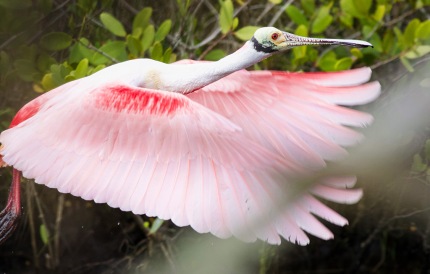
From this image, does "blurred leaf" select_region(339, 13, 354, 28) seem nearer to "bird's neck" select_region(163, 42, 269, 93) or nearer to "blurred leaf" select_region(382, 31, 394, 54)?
"blurred leaf" select_region(382, 31, 394, 54)

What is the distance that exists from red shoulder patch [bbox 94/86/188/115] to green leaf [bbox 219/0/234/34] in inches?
19.6

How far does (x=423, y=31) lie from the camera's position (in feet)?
7.48

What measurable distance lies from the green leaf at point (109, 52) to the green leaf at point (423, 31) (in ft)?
2.58

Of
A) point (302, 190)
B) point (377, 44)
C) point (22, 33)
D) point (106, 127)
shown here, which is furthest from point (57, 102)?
point (302, 190)

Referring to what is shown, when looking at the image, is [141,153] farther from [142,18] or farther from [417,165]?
[417,165]

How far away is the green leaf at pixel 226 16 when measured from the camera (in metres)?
2.15

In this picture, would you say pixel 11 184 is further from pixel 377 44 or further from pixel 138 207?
pixel 377 44

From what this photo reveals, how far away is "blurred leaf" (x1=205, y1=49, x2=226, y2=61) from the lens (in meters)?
2.29

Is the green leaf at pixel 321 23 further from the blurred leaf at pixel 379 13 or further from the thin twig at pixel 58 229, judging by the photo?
the thin twig at pixel 58 229

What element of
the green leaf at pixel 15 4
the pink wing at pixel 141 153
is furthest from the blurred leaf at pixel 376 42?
the green leaf at pixel 15 4

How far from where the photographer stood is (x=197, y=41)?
2.42 m

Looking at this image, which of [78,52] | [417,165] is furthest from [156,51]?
[417,165]

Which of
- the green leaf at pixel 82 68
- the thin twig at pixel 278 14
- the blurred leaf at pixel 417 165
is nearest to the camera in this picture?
the blurred leaf at pixel 417 165

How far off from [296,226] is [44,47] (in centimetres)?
84
